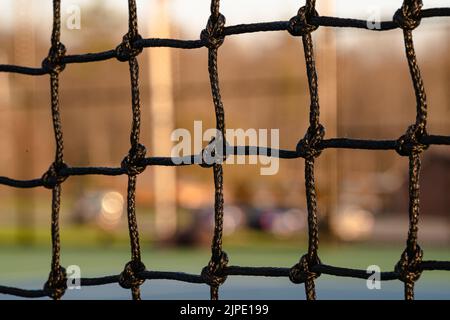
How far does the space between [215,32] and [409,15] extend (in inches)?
10.0

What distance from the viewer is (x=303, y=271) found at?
1.00m

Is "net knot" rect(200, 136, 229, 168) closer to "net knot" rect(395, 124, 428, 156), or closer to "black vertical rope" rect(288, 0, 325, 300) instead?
"black vertical rope" rect(288, 0, 325, 300)

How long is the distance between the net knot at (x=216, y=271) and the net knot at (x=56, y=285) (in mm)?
210

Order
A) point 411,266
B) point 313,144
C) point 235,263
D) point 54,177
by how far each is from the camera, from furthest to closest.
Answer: point 235,263 → point 54,177 → point 313,144 → point 411,266

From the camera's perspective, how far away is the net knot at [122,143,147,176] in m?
1.11

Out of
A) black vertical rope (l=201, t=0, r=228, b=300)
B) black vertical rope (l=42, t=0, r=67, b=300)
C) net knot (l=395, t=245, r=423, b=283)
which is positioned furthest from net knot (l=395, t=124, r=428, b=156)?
black vertical rope (l=42, t=0, r=67, b=300)

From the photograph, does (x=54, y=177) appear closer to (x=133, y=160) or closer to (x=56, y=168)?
(x=56, y=168)

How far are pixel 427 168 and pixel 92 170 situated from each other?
6.35 m

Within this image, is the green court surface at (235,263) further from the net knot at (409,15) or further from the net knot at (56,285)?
the net knot at (409,15)

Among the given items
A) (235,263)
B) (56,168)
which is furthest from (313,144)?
(235,263)

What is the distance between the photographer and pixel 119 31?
8.41m

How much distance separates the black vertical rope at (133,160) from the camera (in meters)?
1.09

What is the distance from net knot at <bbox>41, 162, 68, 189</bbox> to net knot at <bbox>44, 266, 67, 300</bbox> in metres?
0.12

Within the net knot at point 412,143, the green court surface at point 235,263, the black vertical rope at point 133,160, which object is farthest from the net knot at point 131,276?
the green court surface at point 235,263
